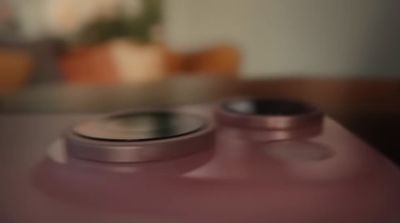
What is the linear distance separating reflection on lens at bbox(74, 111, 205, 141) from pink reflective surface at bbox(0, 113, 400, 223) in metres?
0.03

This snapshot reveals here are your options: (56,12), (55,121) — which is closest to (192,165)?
(55,121)

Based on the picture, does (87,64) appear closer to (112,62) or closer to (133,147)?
(112,62)

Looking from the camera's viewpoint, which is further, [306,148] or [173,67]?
[173,67]

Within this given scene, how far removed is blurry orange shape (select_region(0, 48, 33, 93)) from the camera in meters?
0.69

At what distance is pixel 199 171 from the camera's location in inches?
17.5

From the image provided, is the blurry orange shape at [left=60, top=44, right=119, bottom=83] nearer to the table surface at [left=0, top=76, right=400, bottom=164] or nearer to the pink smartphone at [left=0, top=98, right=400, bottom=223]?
the table surface at [left=0, top=76, right=400, bottom=164]

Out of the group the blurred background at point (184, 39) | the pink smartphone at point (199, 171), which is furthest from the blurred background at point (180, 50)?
the pink smartphone at point (199, 171)

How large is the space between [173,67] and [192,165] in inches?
11.1

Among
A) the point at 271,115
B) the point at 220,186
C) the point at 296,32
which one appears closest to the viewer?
the point at 220,186

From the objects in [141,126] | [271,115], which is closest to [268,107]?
[271,115]

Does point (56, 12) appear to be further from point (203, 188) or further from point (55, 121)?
point (203, 188)

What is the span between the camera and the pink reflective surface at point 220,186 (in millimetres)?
373

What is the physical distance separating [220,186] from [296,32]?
1.06 ft

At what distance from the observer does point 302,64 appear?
71 centimetres
